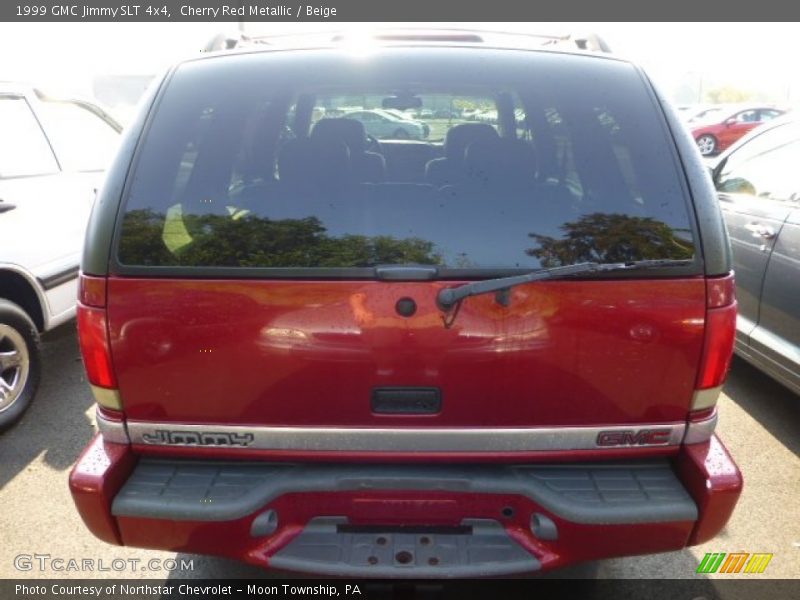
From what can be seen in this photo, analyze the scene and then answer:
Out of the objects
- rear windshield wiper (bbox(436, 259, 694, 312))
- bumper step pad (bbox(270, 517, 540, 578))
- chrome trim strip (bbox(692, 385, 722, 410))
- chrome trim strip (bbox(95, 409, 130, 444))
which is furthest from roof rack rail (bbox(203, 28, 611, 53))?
bumper step pad (bbox(270, 517, 540, 578))

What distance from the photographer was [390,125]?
3.22 metres

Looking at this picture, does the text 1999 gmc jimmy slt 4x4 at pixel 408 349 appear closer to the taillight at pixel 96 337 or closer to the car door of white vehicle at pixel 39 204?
the taillight at pixel 96 337

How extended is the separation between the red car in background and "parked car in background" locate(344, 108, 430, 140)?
18.4m

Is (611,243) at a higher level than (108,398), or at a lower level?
→ higher

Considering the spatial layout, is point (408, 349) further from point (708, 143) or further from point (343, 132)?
point (708, 143)

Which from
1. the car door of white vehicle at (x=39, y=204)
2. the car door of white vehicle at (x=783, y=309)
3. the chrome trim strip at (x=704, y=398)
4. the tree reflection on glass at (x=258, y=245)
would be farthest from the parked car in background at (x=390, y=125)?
the car door of white vehicle at (x=39, y=204)

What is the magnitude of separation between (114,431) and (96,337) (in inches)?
11.8

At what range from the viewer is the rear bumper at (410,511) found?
1.76m

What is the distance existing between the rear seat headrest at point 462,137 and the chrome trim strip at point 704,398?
97 cm

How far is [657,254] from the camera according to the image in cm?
173

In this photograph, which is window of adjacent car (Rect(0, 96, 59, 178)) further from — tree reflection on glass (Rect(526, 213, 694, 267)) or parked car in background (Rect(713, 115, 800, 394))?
parked car in background (Rect(713, 115, 800, 394))

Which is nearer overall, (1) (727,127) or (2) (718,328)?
(2) (718,328)

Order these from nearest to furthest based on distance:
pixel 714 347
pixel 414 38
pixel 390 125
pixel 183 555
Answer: pixel 714 347 → pixel 414 38 → pixel 183 555 → pixel 390 125

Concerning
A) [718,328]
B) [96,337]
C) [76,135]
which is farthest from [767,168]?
[76,135]
